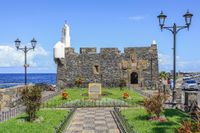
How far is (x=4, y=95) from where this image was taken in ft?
80.2

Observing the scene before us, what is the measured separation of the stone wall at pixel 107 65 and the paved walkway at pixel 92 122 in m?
17.9

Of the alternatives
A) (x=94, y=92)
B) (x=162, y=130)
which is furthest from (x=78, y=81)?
(x=162, y=130)

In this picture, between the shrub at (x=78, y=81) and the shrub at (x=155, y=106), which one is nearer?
the shrub at (x=155, y=106)

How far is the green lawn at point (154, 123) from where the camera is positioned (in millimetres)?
14205

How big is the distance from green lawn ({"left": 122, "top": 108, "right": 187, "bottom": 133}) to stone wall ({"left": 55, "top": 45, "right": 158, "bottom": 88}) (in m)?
19.7

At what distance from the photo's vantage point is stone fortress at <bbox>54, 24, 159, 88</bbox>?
39188 mm

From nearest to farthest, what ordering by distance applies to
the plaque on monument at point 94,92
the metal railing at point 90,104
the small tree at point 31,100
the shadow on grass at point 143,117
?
1. the small tree at point 31,100
2. the shadow on grass at point 143,117
3. the metal railing at point 90,104
4. the plaque on monument at point 94,92

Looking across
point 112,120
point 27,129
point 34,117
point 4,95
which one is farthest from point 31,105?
point 4,95

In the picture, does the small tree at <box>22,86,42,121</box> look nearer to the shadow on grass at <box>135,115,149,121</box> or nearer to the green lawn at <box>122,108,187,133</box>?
the green lawn at <box>122,108,187,133</box>

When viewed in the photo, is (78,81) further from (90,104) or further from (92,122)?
(92,122)

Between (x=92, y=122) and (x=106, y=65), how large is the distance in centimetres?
2278

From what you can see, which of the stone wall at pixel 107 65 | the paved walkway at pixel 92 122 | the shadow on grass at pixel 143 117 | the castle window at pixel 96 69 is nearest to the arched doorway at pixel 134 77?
the stone wall at pixel 107 65

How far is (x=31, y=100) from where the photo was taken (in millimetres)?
17172

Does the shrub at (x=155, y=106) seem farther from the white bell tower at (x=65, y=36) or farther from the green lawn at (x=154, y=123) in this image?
the white bell tower at (x=65, y=36)
